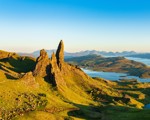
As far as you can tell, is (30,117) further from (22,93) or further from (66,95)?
(66,95)

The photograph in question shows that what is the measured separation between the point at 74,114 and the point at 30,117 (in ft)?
105

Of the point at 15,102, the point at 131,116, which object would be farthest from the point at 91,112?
the point at 15,102

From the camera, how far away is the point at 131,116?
156m

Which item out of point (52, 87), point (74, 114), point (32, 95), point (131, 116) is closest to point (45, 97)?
point (32, 95)

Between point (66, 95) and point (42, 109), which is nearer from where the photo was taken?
point (42, 109)

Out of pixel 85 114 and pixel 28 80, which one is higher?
pixel 28 80

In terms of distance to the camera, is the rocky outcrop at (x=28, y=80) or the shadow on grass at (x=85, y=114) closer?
the shadow on grass at (x=85, y=114)

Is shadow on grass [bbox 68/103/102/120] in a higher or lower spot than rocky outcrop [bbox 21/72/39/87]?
lower

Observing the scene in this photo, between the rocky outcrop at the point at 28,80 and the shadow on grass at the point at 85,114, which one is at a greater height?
the rocky outcrop at the point at 28,80

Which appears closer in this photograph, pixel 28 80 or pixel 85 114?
pixel 85 114

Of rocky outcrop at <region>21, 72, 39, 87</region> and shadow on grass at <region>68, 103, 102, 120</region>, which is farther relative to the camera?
rocky outcrop at <region>21, 72, 39, 87</region>

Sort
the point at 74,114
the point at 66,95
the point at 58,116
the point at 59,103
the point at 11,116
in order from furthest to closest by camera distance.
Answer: the point at 66,95
the point at 59,103
the point at 74,114
the point at 58,116
the point at 11,116

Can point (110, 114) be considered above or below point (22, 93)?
below

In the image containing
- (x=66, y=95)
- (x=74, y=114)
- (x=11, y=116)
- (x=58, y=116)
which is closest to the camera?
(x=11, y=116)
